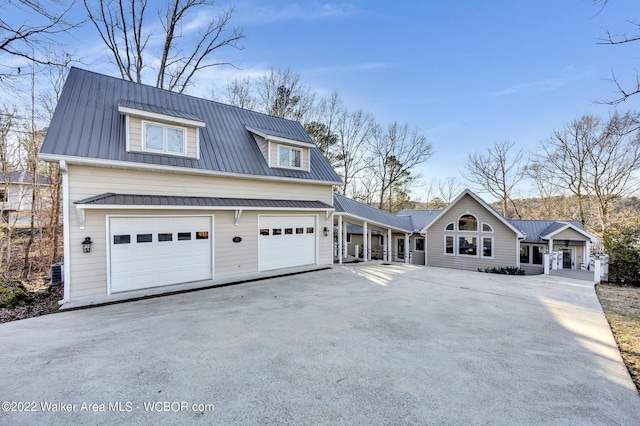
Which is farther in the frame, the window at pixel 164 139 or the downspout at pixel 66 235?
the window at pixel 164 139

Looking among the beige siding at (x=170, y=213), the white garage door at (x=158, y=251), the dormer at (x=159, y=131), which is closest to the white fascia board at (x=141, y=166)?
the beige siding at (x=170, y=213)

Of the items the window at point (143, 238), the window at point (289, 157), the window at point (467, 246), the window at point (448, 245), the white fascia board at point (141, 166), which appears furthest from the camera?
the window at point (448, 245)

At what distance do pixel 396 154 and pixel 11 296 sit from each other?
2664 centimetres

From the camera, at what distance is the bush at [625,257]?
446 inches

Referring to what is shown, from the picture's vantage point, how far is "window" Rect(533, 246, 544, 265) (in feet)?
50.9

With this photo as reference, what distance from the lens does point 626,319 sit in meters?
6.08

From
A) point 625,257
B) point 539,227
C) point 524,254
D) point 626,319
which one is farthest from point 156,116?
point 539,227

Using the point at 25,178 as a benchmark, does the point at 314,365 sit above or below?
below

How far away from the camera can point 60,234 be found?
12.9 metres

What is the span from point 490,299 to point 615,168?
2110 centimetres

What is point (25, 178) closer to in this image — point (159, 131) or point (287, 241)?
point (159, 131)

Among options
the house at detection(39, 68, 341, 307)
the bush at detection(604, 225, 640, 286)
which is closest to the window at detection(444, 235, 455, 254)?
the bush at detection(604, 225, 640, 286)

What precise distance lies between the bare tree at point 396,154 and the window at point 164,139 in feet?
69.1

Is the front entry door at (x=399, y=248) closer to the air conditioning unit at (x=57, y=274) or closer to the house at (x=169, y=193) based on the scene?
the house at (x=169, y=193)
